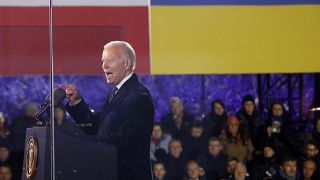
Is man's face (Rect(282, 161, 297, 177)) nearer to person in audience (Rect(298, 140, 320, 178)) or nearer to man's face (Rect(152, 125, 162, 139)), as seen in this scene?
person in audience (Rect(298, 140, 320, 178))

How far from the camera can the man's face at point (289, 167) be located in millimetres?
2830

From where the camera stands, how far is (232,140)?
278cm

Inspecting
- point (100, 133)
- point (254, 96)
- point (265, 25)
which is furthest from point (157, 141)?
point (265, 25)

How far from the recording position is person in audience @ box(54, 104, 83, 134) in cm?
269

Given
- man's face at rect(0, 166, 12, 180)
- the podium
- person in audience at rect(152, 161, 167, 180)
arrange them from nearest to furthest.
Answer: the podium < man's face at rect(0, 166, 12, 180) < person in audience at rect(152, 161, 167, 180)

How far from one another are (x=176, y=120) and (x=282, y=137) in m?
0.58

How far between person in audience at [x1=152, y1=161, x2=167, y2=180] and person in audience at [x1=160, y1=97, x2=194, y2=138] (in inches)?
6.7

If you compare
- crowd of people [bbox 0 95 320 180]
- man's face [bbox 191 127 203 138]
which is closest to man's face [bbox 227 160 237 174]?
crowd of people [bbox 0 95 320 180]

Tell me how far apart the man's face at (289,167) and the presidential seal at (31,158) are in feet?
4.32

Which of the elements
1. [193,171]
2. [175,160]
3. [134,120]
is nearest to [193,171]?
[193,171]

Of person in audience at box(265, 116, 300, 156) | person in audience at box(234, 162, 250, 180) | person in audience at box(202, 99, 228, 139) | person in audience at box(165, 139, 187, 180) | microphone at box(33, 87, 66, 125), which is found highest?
microphone at box(33, 87, 66, 125)

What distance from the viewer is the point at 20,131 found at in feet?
8.83

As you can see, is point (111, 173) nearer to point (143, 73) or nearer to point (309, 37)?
point (143, 73)

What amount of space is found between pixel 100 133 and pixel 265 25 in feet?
3.50
